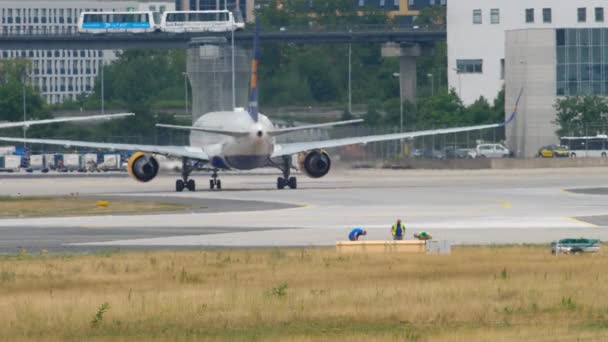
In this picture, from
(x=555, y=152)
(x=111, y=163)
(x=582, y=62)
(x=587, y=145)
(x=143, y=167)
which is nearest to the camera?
(x=143, y=167)

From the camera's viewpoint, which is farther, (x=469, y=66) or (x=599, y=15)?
(x=469, y=66)

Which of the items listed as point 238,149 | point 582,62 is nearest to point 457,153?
point 582,62

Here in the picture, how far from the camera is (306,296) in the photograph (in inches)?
1404

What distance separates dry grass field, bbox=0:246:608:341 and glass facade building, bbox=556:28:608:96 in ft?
351

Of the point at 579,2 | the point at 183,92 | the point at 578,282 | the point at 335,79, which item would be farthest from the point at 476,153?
the point at 578,282

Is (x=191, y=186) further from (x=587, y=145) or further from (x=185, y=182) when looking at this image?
(x=587, y=145)

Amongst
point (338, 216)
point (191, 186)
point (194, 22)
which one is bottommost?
point (338, 216)

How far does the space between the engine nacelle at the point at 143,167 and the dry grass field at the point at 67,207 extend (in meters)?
11.1

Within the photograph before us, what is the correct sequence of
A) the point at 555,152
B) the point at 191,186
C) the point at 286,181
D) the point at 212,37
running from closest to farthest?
the point at 191,186, the point at 286,181, the point at 555,152, the point at 212,37

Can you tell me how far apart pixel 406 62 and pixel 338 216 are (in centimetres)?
12321

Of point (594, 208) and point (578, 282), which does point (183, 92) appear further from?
point (578, 282)

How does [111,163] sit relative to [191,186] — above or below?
above

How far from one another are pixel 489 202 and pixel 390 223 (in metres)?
16.5

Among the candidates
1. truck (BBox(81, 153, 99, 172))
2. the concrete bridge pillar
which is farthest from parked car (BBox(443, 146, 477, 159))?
the concrete bridge pillar
